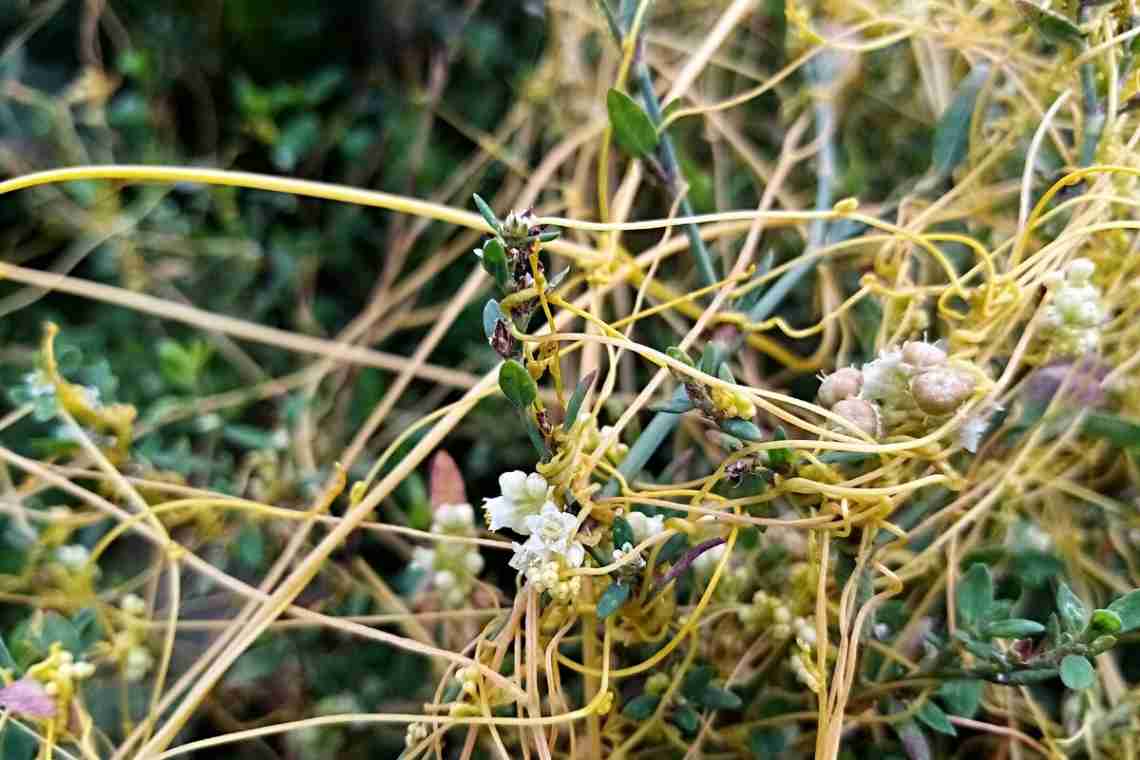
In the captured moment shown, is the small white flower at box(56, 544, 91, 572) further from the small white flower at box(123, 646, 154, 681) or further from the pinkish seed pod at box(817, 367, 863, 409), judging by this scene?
the pinkish seed pod at box(817, 367, 863, 409)

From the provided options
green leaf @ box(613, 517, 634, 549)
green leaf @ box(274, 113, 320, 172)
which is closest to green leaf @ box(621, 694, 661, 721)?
green leaf @ box(613, 517, 634, 549)

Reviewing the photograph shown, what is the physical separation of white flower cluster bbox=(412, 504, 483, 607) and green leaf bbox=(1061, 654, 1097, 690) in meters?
0.38

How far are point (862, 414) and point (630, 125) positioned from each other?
27 centimetres

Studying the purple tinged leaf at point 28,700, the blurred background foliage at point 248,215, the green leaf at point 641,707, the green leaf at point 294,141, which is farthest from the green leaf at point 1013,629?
the green leaf at point 294,141

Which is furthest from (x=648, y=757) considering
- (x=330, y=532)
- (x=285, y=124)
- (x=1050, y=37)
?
(x=285, y=124)

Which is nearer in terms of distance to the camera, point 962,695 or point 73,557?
point 962,695

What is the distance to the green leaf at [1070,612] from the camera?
2.08 ft

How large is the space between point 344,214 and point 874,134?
0.57 metres

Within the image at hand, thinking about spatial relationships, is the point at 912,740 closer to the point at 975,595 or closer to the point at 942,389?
the point at 975,595

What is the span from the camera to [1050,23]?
2.33 feet

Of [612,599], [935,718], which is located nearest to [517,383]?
[612,599]

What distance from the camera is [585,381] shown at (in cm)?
62

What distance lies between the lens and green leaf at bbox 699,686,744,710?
2.30ft

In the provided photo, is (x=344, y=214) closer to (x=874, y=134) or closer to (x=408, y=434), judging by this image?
(x=408, y=434)
